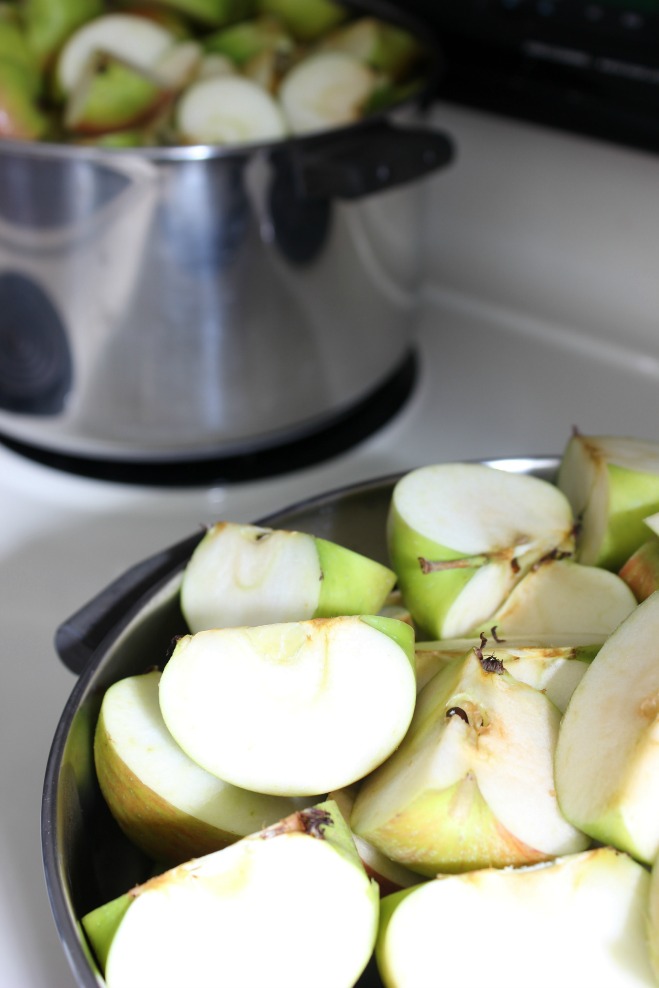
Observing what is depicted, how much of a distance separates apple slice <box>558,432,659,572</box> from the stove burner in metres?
0.23

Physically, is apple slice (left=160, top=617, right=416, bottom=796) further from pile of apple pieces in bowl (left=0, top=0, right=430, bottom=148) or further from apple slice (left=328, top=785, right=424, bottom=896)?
pile of apple pieces in bowl (left=0, top=0, right=430, bottom=148)

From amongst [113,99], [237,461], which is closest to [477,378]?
[237,461]

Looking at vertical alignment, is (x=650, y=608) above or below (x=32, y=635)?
above

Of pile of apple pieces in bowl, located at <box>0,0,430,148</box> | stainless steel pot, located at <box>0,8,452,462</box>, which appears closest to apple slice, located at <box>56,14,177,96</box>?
pile of apple pieces in bowl, located at <box>0,0,430,148</box>

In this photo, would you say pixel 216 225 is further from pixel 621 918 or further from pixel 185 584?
pixel 621 918

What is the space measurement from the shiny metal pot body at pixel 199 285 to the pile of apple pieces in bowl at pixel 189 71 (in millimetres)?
61

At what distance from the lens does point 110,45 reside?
66cm

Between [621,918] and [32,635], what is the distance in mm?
333

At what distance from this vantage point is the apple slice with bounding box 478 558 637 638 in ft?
1.35

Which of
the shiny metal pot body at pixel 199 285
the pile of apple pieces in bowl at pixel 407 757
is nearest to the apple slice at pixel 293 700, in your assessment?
the pile of apple pieces in bowl at pixel 407 757

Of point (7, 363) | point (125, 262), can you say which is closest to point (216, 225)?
point (125, 262)

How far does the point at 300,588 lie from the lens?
0.40 m

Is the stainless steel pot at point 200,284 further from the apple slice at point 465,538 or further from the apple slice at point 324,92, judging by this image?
the apple slice at point 465,538

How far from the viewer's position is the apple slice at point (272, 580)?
40cm
